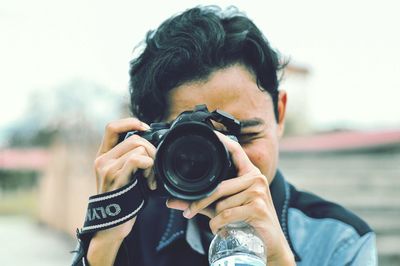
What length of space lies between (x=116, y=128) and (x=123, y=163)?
0.33 feet

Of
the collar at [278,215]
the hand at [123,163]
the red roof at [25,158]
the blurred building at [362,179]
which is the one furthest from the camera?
the red roof at [25,158]

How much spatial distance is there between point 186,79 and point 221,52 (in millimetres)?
113

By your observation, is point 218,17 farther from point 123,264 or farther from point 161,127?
point 123,264

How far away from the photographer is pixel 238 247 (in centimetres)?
111

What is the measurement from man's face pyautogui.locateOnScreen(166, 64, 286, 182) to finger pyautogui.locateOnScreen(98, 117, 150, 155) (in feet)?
0.39

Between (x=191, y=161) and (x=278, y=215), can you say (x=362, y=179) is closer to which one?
(x=278, y=215)

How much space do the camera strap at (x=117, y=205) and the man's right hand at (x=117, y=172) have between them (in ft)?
0.04

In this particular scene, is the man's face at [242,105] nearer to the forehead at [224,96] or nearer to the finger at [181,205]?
the forehead at [224,96]

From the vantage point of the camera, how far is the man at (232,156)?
4.00 ft

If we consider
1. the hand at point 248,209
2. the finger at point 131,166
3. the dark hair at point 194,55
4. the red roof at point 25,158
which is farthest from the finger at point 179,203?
the red roof at point 25,158

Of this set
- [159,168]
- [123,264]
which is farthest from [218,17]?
[123,264]

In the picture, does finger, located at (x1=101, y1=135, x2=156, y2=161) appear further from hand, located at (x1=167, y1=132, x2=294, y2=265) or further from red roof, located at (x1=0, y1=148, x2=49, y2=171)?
red roof, located at (x1=0, y1=148, x2=49, y2=171)

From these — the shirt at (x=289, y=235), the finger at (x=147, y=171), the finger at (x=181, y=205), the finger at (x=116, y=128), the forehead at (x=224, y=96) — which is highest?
the forehead at (x=224, y=96)

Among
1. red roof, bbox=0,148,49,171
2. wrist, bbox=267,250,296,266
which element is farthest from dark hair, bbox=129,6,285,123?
red roof, bbox=0,148,49,171
